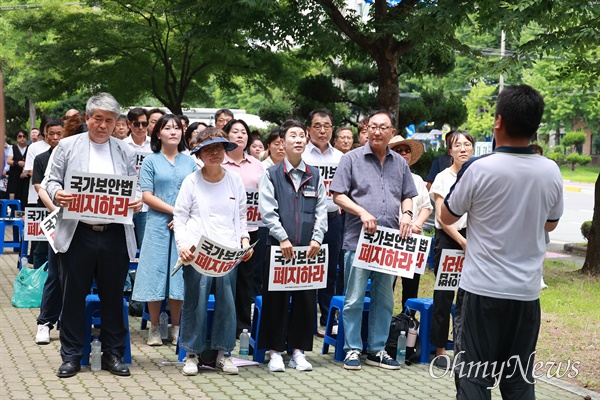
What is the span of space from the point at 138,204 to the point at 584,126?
69.6 meters

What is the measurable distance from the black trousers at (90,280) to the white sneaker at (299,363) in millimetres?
1525

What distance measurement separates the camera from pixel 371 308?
27.6 feet

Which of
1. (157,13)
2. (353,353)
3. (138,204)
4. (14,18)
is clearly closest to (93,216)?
(138,204)

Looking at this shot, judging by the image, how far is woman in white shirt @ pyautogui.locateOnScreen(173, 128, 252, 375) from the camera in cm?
768

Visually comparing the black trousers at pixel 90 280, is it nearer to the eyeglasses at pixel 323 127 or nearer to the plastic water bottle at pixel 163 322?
the plastic water bottle at pixel 163 322

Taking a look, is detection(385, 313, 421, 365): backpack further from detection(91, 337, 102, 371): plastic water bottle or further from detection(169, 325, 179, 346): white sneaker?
detection(91, 337, 102, 371): plastic water bottle

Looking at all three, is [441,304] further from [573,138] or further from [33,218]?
[573,138]

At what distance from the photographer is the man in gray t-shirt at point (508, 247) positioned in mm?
5113

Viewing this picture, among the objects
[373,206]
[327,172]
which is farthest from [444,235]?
[327,172]

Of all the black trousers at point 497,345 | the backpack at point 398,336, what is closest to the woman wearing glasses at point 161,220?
the backpack at point 398,336

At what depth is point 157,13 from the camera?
69.4 ft

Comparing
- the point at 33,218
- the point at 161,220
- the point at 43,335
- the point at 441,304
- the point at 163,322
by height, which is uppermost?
the point at 161,220

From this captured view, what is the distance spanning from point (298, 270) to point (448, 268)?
1.29 meters

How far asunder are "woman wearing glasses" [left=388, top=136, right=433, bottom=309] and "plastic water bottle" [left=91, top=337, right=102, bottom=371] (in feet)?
9.43
